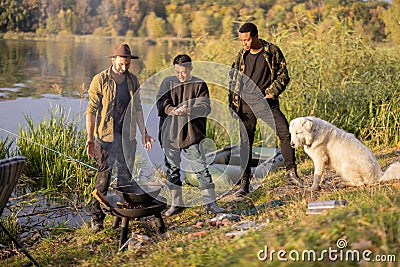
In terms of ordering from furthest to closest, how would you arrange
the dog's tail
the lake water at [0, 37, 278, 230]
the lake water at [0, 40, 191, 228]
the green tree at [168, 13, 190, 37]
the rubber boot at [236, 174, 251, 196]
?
the green tree at [168, 13, 190, 37], the lake water at [0, 40, 191, 228], the lake water at [0, 37, 278, 230], the rubber boot at [236, 174, 251, 196], the dog's tail

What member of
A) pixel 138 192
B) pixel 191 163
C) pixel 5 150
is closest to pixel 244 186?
pixel 191 163

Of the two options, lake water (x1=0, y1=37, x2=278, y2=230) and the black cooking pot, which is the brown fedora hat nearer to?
A: lake water (x1=0, y1=37, x2=278, y2=230)

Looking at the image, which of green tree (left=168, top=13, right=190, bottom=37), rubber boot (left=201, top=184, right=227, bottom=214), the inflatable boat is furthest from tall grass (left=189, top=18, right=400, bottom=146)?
green tree (left=168, top=13, right=190, bottom=37)

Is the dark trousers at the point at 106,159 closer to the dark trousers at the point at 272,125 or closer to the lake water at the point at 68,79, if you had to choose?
the lake water at the point at 68,79

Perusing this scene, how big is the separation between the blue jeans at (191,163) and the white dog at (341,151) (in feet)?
3.53

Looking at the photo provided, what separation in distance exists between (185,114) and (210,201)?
1054 millimetres

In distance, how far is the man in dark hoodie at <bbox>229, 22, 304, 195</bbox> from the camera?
253 inches

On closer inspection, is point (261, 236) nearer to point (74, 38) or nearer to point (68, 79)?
point (68, 79)

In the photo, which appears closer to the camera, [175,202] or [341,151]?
[341,151]

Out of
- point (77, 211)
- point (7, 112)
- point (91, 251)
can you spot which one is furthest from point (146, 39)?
point (91, 251)

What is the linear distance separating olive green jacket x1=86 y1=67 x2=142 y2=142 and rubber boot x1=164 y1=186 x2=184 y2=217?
1095 millimetres

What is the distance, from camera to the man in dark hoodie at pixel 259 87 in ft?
21.1

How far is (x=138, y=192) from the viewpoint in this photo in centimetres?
562

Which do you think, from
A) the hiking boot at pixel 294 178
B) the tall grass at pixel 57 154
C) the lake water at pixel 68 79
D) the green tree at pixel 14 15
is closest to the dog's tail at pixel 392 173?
the hiking boot at pixel 294 178
